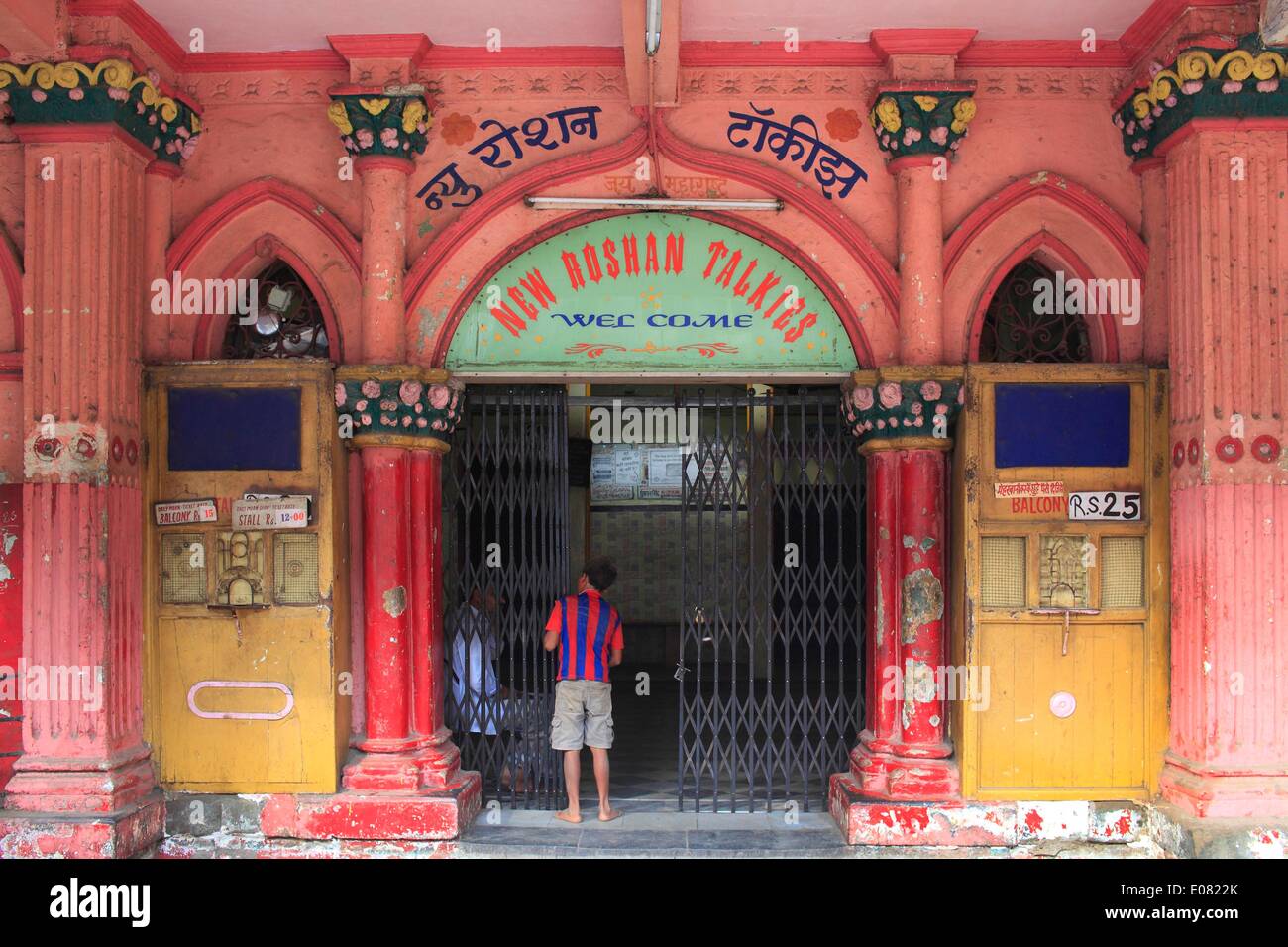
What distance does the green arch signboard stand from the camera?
673cm

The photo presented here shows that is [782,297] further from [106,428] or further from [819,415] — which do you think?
[106,428]

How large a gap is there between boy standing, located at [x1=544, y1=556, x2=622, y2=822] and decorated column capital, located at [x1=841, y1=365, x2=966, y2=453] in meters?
1.83

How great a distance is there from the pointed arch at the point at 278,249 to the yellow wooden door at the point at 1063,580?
3668mm

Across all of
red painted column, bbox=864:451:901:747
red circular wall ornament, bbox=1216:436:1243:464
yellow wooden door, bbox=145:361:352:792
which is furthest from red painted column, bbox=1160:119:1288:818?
yellow wooden door, bbox=145:361:352:792

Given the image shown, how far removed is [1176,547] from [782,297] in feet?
8.50

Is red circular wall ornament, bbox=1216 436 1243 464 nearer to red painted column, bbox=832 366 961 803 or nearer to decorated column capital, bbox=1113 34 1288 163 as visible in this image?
red painted column, bbox=832 366 961 803

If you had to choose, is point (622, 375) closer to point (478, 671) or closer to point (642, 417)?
point (642, 417)

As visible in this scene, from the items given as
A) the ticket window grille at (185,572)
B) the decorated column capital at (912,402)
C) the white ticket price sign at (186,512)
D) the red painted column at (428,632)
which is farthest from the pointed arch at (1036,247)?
the ticket window grille at (185,572)

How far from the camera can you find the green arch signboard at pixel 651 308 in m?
6.73

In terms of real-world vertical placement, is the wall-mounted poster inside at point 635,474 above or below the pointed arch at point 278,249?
below

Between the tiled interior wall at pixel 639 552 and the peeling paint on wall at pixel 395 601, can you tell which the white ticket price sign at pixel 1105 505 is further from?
the tiled interior wall at pixel 639 552

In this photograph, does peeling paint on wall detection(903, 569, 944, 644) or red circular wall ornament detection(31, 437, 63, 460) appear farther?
peeling paint on wall detection(903, 569, 944, 644)

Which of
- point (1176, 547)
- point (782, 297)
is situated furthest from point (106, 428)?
point (1176, 547)

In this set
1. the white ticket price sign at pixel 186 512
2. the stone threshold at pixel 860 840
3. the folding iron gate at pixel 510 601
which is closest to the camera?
the stone threshold at pixel 860 840
